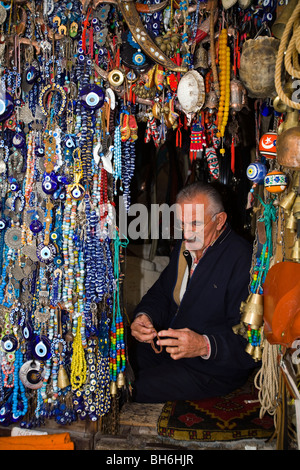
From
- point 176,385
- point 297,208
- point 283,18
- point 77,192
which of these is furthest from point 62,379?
point 283,18

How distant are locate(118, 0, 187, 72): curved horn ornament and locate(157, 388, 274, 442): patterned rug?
1927mm

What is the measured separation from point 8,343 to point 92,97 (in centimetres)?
143

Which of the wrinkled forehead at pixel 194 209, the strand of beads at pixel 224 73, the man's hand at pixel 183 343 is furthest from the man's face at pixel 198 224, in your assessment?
the strand of beads at pixel 224 73

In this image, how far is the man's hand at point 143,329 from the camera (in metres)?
2.58

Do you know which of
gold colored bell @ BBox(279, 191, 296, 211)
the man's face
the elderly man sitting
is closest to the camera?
gold colored bell @ BBox(279, 191, 296, 211)

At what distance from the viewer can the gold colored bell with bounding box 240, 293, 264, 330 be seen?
1.80 metres

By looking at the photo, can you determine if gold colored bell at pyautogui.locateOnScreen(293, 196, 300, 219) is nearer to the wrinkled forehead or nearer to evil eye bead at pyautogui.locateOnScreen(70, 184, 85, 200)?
evil eye bead at pyautogui.locateOnScreen(70, 184, 85, 200)

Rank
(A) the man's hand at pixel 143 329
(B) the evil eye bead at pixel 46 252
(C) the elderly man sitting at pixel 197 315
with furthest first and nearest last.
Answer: (A) the man's hand at pixel 143 329
(C) the elderly man sitting at pixel 197 315
(B) the evil eye bead at pixel 46 252

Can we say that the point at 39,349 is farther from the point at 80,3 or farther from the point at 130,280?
the point at 130,280

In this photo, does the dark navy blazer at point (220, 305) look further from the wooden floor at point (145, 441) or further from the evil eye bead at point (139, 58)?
the evil eye bead at point (139, 58)

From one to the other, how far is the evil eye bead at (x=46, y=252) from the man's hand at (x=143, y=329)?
2.80 ft

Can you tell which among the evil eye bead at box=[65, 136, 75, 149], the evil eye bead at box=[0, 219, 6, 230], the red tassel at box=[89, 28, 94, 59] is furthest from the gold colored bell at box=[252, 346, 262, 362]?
the red tassel at box=[89, 28, 94, 59]

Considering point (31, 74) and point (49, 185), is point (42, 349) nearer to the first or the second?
point (49, 185)

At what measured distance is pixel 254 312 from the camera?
181 centimetres
